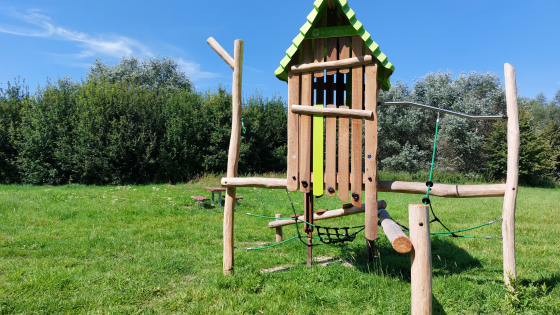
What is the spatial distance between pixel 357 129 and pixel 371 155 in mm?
353

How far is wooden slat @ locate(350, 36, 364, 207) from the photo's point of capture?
3.99 metres

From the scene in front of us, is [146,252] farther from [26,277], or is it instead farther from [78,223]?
[78,223]

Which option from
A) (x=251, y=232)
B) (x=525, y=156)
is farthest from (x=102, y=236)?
(x=525, y=156)

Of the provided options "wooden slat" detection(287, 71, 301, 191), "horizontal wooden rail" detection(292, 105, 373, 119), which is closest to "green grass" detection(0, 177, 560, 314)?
"wooden slat" detection(287, 71, 301, 191)

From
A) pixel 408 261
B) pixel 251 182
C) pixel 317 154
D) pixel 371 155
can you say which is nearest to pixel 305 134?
pixel 317 154

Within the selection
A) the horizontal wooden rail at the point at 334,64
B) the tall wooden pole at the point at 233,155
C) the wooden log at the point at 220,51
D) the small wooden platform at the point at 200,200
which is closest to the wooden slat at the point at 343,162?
the horizontal wooden rail at the point at 334,64

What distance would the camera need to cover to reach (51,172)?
1555 centimetres

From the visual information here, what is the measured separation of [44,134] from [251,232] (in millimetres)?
13714

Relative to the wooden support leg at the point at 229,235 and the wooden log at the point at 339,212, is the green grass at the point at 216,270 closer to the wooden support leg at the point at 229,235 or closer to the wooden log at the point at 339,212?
the wooden support leg at the point at 229,235

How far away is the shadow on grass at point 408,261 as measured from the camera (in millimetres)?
4508

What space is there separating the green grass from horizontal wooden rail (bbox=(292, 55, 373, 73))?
258 centimetres

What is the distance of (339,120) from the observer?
Result: 4160mm

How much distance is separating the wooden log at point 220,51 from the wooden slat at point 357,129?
65.6 inches

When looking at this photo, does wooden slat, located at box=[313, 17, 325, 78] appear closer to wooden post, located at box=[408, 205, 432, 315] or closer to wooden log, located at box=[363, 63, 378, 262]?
wooden log, located at box=[363, 63, 378, 262]
